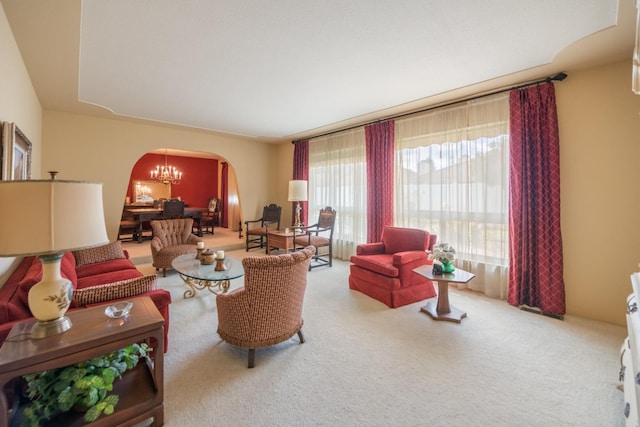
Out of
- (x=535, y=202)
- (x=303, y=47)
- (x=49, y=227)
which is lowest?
(x=49, y=227)

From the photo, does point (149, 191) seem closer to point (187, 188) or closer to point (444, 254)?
point (187, 188)

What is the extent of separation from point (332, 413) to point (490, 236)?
9.74 ft

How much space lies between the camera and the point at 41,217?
3.96 feet

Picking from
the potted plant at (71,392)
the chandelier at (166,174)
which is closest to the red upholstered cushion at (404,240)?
the potted plant at (71,392)

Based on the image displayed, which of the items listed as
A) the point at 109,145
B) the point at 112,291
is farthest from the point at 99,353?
the point at 109,145

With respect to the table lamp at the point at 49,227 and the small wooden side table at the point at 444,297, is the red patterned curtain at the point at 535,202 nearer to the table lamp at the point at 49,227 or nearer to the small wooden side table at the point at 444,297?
the small wooden side table at the point at 444,297

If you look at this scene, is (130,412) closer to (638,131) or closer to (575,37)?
(575,37)

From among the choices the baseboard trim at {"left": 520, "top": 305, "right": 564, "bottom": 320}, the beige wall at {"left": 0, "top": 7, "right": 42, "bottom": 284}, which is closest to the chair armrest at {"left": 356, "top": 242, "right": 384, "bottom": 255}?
the baseboard trim at {"left": 520, "top": 305, "right": 564, "bottom": 320}

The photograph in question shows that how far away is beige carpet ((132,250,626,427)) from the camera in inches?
65.0

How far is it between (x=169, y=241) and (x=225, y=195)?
18.1ft

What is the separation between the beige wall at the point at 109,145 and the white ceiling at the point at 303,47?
1043 mm

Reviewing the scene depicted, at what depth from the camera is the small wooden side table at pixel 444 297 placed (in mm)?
2805

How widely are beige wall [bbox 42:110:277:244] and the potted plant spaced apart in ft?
14.6

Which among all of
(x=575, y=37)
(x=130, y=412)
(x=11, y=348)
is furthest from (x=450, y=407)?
(x=575, y=37)
